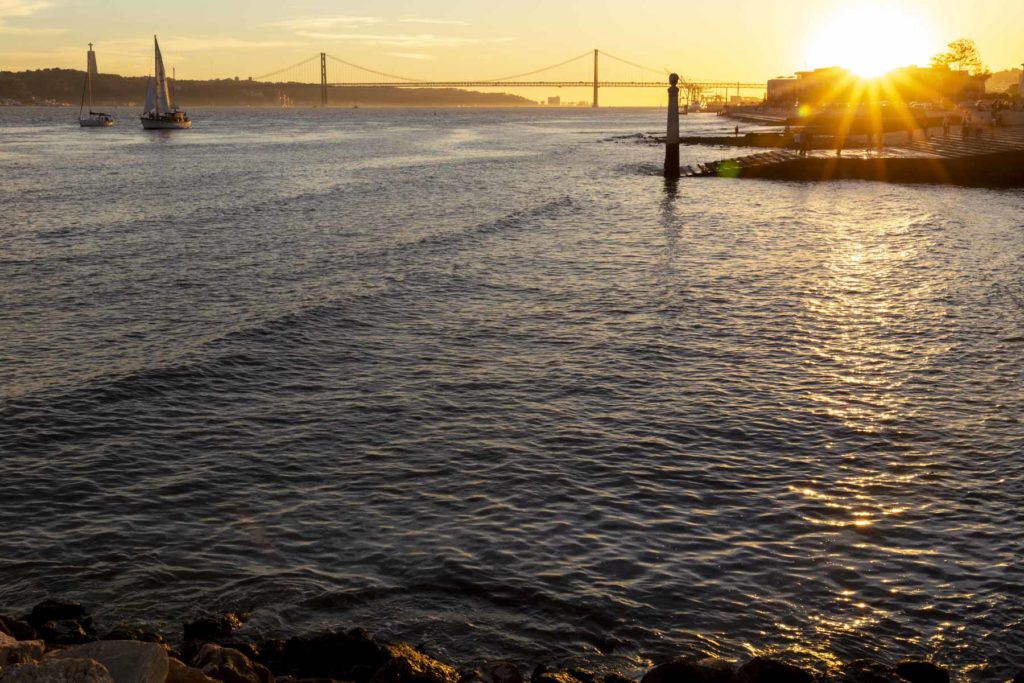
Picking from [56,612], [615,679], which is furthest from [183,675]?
[615,679]

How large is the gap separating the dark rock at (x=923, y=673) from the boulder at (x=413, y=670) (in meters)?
4.15

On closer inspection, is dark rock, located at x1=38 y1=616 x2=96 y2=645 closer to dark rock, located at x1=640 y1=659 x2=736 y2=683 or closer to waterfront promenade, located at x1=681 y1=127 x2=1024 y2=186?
dark rock, located at x1=640 y1=659 x2=736 y2=683

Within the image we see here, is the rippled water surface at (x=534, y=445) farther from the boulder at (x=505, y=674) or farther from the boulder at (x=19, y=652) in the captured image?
the boulder at (x=19, y=652)

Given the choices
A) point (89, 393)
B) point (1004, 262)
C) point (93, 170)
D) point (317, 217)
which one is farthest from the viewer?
point (93, 170)

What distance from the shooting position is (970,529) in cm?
1244

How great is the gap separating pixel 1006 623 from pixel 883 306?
17653 millimetres

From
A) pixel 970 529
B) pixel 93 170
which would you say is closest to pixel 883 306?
pixel 970 529

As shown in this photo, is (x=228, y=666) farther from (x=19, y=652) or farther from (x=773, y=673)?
(x=773, y=673)

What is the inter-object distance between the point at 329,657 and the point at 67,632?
2.76 m

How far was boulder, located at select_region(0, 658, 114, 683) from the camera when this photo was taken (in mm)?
6953

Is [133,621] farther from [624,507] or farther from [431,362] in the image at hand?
[431,362]

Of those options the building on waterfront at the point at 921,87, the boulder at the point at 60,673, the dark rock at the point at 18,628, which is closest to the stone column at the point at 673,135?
the dark rock at the point at 18,628

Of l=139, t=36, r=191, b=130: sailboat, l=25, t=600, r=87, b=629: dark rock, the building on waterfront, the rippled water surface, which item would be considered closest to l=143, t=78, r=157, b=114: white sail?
l=139, t=36, r=191, b=130: sailboat

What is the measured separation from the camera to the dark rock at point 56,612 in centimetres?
1028
